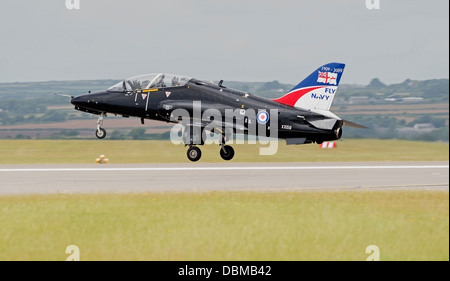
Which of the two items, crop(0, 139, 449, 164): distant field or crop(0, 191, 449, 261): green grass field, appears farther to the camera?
crop(0, 139, 449, 164): distant field

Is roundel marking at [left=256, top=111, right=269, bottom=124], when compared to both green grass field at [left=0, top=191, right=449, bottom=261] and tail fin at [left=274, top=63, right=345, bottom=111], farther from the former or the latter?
green grass field at [left=0, top=191, right=449, bottom=261]

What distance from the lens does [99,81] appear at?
70.6 m

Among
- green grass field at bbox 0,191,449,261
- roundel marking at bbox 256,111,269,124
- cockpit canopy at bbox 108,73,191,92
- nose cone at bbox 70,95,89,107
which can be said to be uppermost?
cockpit canopy at bbox 108,73,191,92

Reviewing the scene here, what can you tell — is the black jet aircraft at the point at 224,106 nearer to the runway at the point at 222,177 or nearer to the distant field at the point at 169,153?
the runway at the point at 222,177

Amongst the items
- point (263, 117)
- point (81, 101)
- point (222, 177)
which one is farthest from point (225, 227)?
point (81, 101)

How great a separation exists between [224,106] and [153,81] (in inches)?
126

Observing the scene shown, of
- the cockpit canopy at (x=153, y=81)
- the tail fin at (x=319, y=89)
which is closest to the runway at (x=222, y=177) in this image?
the tail fin at (x=319, y=89)

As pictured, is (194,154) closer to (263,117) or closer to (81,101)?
(263,117)

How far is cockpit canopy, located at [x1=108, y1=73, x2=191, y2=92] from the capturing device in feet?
87.2

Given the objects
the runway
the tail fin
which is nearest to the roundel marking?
the tail fin

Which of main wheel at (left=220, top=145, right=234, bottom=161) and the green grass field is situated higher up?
main wheel at (left=220, top=145, right=234, bottom=161)

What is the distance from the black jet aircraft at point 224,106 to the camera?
2580 cm

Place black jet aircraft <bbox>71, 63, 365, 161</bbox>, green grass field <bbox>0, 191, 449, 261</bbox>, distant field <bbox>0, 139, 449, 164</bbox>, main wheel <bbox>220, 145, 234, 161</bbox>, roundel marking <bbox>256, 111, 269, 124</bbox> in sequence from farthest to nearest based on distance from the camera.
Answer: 1. distant field <bbox>0, 139, 449, 164</bbox>
2. main wheel <bbox>220, 145, 234, 161</bbox>
3. roundel marking <bbox>256, 111, 269, 124</bbox>
4. black jet aircraft <bbox>71, 63, 365, 161</bbox>
5. green grass field <bbox>0, 191, 449, 261</bbox>
